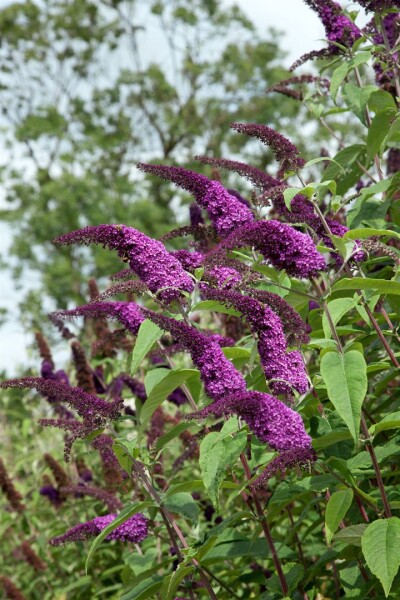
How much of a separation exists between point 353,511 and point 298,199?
130 centimetres

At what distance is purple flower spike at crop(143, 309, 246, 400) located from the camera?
8.13 feet

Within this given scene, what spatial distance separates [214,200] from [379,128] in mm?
959

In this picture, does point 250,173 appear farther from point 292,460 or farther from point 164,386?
point 292,460

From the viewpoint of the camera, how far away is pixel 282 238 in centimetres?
251

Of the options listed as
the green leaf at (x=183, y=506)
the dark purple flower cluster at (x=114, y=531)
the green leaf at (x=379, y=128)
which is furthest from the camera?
the green leaf at (x=379, y=128)

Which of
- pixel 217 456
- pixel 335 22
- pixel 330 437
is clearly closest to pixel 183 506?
pixel 217 456

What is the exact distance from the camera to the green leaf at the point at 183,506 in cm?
303

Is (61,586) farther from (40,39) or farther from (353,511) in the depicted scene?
(40,39)

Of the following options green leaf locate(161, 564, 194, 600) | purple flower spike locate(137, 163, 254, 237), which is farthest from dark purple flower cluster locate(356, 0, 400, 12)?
green leaf locate(161, 564, 194, 600)

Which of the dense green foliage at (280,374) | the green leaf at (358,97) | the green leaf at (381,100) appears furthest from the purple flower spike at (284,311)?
the green leaf at (358,97)

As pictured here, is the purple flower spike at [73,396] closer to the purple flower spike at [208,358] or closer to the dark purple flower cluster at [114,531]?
the purple flower spike at [208,358]

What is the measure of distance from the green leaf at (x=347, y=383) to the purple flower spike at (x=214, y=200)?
0.65 meters

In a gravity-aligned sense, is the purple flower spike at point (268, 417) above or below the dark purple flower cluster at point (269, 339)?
below

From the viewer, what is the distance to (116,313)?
3.16 metres
